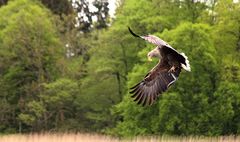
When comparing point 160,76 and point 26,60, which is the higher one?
point 26,60

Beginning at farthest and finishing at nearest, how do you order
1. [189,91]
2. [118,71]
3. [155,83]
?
[118,71] < [189,91] < [155,83]

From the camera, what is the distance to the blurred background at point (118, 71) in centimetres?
3319

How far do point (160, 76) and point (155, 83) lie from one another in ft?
0.63

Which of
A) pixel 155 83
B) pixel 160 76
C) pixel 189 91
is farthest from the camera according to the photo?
pixel 189 91

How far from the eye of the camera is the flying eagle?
11.2 meters

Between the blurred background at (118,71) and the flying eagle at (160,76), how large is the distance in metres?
20.7

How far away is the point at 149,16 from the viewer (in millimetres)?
36938

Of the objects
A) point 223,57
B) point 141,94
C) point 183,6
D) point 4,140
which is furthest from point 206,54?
point 141,94

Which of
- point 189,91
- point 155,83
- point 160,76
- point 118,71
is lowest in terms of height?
point 155,83

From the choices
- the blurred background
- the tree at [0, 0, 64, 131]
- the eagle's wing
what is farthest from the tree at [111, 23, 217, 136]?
the eagle's wing

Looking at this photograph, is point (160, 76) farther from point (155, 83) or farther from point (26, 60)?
point (26, 60)

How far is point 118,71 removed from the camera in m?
38.7

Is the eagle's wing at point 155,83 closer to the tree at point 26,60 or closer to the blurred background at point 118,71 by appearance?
the blurred background at point 118,71

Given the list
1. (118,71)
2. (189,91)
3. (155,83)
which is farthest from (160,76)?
(118,71)
